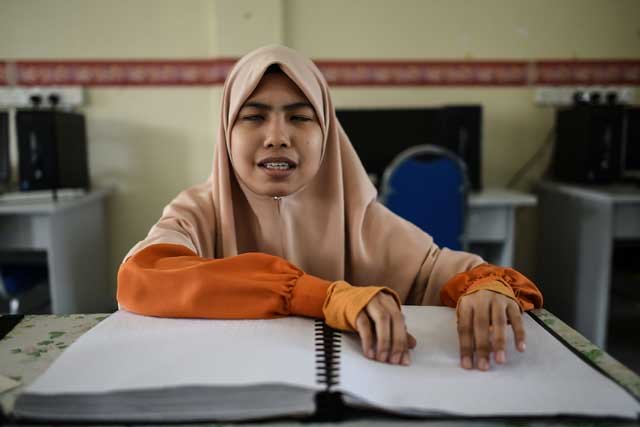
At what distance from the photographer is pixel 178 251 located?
825 mm

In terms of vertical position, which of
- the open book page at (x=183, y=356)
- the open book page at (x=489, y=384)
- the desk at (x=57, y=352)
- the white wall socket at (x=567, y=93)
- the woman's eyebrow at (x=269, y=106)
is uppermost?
the white wall socket at (x=567, y=93)

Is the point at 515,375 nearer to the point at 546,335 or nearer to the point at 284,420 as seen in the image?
the point at 546,335

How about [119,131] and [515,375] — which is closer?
[515,375]

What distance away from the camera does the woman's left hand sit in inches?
22.7

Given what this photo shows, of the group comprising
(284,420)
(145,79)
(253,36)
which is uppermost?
(253,36)

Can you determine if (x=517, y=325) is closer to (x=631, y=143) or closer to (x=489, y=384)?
(x=489, y=384)

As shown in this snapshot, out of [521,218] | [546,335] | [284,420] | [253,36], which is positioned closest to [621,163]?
[521,218]

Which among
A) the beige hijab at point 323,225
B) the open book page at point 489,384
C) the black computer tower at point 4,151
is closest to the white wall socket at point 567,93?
the beige hijab at point 323,225

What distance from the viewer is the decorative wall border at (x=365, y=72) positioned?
9.12ft

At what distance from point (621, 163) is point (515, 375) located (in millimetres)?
2434

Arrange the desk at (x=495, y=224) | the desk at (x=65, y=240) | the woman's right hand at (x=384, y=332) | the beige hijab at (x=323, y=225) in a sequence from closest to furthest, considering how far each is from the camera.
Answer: the woman's right hand at (x=384, y=332)
the beige hijab at (x=323, y=225)
the desk at (x=65, y=240)
the desk at (x=495, y=224)

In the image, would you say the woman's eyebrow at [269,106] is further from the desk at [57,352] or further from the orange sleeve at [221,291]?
the desk at [57,352]

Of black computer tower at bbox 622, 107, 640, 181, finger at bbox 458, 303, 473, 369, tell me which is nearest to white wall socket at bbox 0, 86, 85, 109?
finger at bbox 458, 303, 473, 369

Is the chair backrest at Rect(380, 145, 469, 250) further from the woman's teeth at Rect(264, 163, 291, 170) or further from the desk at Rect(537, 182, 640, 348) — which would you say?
the woman's teeth at Rect(264, 163, 291, 170)
